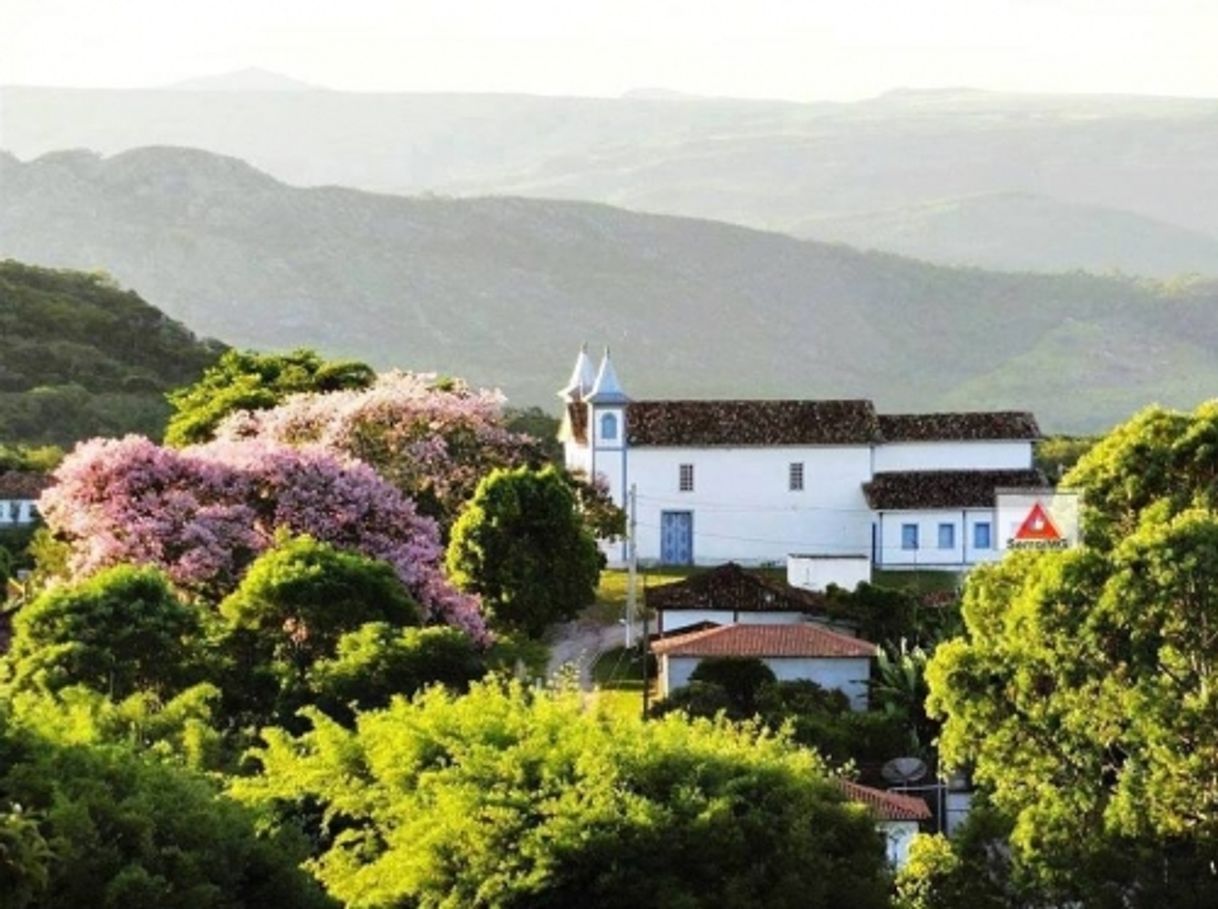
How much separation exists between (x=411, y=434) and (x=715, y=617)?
6.44 meters

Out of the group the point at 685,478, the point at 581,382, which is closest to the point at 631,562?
the point at 685,478

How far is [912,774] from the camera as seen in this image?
37.4 m

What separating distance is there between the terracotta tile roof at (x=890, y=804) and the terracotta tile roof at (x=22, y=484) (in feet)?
144

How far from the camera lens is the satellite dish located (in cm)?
3725

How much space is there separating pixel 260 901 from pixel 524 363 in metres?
173

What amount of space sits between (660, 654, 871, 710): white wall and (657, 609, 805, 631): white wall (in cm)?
341

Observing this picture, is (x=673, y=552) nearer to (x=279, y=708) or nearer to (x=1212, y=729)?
(x=279, y=708)

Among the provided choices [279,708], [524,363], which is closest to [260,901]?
[279,708]

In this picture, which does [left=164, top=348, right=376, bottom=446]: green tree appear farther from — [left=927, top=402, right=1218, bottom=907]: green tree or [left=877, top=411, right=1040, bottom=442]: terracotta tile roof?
[left=927, top=402, right=1218, bottom=907]: green tree

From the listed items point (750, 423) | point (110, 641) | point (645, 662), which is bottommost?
point (645, 662)

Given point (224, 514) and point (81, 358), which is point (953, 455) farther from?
point (81, 358)

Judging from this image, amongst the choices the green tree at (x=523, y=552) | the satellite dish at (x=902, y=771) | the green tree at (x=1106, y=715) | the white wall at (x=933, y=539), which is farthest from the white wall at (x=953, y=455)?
the green tree at (x=1106, y=715)

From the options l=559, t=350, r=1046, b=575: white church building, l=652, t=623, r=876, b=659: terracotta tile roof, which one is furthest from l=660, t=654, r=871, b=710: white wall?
l=559, t=350, r=1046, b=575: white church building

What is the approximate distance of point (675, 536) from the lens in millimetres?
58031
